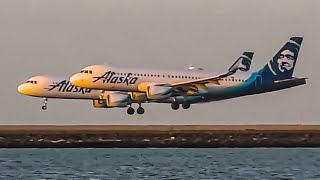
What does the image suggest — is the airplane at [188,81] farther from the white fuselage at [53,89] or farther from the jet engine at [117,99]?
the white fuselage at [53,89]

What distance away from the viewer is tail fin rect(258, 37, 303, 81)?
554ft

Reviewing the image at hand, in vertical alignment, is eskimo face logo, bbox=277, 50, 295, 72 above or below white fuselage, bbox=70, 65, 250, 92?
above

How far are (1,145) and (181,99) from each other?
764 inches

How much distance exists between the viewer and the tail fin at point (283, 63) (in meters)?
169

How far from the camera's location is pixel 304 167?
126 meters

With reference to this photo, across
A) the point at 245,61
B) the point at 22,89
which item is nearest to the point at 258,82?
the point at 245,61

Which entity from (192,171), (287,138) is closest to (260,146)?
(287,138)

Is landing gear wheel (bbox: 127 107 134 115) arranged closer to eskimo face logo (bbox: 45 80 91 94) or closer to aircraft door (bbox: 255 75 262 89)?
eskimo face logo (bbox: 45 80 91 94)

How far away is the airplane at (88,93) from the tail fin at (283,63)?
2706mm

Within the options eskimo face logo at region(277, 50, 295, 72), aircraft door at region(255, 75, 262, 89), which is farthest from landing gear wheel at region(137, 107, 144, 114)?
eskimo face logo at region(277, 50, 295, 72)

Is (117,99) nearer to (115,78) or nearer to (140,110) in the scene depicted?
(140,110)

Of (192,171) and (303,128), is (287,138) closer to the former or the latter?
(303,128)

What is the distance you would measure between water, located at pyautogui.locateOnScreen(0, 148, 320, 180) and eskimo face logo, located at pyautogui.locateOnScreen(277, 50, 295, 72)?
12.6 metres


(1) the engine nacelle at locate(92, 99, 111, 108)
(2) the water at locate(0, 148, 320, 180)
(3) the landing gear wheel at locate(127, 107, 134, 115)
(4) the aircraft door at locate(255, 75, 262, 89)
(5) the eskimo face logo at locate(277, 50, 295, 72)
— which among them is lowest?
(2) the water at locate(0, 148, 320, 180)
